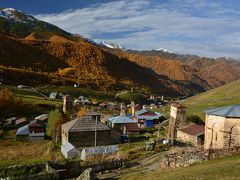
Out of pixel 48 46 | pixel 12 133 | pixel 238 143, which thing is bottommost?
pixel 12 133

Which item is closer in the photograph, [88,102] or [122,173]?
[122,173]

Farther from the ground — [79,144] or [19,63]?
[19,63]

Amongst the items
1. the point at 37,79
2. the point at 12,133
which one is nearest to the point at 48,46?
the point at 37,79

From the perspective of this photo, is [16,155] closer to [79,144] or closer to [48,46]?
[79,144]

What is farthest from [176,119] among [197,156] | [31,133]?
[197,156]

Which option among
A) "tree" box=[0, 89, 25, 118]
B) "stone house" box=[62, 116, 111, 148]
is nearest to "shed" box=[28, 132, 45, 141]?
"stone house" box=[62, 116, 111, 148]

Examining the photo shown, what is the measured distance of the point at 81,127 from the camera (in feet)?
138

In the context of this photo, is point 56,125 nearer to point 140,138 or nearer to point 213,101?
point 140,138

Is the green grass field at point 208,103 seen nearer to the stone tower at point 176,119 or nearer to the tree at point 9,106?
the stone tower at point 176,119

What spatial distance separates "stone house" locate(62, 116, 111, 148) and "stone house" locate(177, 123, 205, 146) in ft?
29.8

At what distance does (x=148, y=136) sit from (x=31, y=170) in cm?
2115

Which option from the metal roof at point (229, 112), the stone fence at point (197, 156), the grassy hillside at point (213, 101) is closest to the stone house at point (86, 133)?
the metal roof at point (229, 112)

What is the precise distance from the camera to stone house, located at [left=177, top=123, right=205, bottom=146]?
41.8m

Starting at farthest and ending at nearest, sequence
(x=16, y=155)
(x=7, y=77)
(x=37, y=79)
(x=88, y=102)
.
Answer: (x=37, y=79), (x=7, y=77), (x=88, y=102), (x=16, y=155)
